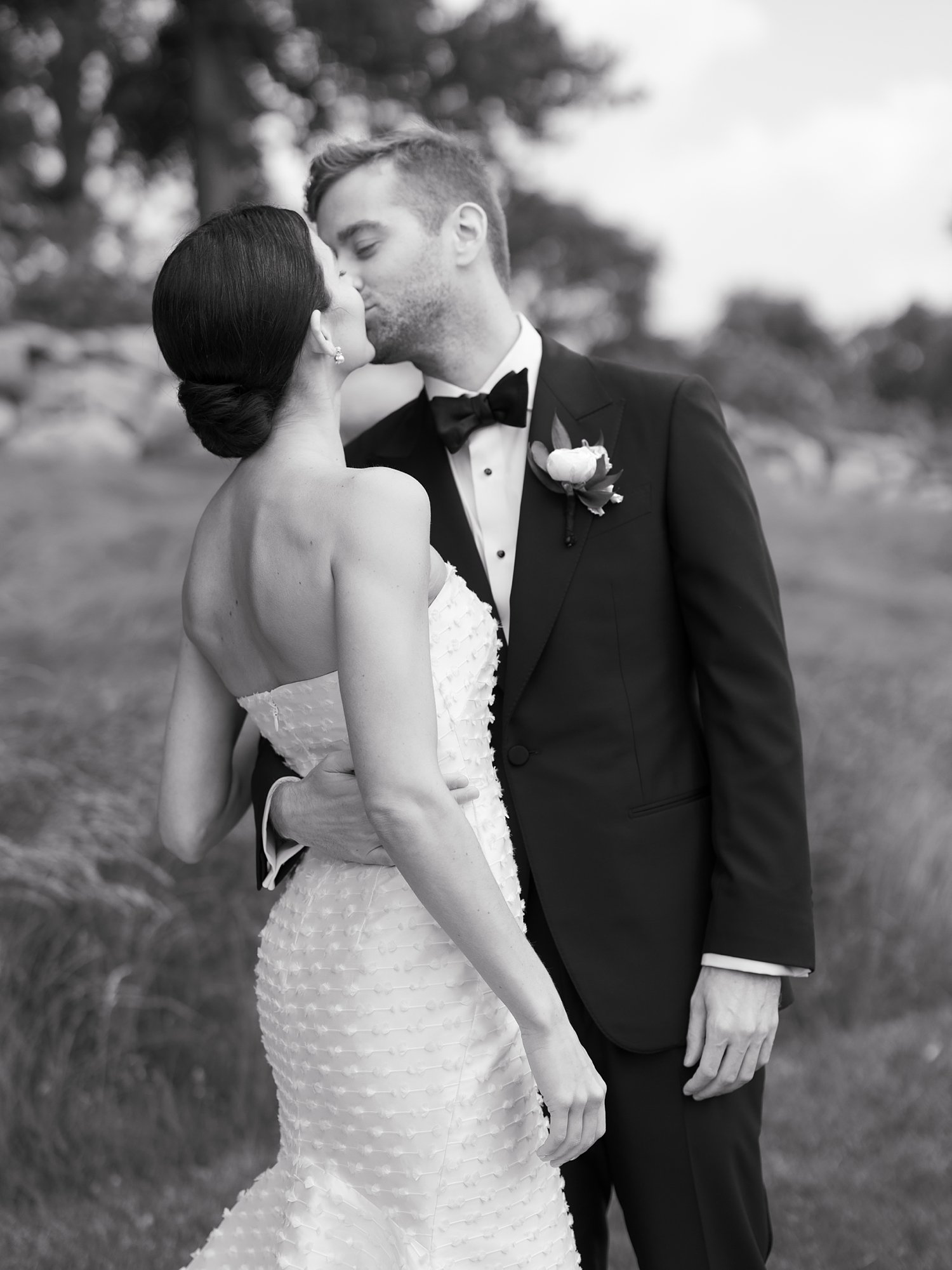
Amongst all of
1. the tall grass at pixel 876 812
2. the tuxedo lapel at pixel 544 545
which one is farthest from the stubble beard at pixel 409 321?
the tall grass at pixel 876 812

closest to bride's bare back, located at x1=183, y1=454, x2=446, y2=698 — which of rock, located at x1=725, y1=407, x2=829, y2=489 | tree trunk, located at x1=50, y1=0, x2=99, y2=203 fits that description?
tree trunk, located at x1=50, y1=0, x2=99, y2=203

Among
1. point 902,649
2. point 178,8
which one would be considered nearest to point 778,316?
point 178,8

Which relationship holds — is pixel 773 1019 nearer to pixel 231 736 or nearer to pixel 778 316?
pixel 231 736

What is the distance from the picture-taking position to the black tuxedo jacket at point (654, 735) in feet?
7.95

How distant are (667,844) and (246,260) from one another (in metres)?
1.33

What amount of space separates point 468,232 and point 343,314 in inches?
31.7

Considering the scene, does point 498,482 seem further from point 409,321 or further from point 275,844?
point 275,844

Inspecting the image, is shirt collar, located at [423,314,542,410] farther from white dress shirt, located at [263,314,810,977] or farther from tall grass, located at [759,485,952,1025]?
tall grass, located at [759,485,952,1025]

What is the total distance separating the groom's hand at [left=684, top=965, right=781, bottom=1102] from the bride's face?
1.30m

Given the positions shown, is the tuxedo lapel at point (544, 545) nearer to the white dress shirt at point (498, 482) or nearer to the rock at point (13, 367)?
the white dress shirt at point (498, 482)

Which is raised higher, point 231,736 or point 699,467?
point 699,467

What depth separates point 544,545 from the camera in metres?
2.54

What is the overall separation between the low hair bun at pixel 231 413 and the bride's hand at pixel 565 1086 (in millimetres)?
1060

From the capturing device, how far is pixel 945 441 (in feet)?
89.1
